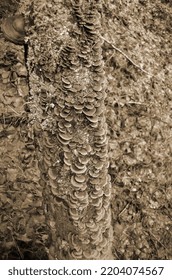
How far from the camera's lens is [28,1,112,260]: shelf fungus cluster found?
115 cm

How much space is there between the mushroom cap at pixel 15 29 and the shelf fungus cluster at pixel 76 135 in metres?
0.20

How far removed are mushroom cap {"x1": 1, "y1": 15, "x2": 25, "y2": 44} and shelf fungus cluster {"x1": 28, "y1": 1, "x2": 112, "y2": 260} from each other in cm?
20

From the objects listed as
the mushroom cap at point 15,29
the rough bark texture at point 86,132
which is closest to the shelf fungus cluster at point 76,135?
the rough bark texture at point 86,132

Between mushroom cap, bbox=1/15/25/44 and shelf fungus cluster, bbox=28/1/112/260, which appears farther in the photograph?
mushroom cap, bbox=1/15/25/44

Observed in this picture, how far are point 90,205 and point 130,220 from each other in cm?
81

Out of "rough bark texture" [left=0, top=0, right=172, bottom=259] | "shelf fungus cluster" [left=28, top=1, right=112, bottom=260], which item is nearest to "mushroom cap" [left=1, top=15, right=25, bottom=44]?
"rough bark texture" [left=0, top=0, right=172, bottom=259]

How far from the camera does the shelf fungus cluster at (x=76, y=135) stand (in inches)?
45.4

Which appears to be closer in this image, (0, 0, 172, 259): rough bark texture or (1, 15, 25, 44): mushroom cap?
(0, 0, 172, 259): rough bark texture

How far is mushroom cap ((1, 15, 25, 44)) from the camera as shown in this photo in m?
1.34

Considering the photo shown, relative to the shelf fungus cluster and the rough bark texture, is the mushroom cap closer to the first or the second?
the rough bark texture

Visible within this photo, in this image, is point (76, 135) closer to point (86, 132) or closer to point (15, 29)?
point (86, 132)

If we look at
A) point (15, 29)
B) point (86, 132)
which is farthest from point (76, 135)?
point (15, 29)

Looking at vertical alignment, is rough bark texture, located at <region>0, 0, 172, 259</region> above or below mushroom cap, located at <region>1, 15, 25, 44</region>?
below

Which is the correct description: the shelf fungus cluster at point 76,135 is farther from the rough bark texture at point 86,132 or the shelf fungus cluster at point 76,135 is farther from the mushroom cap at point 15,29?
the mushroom cap at point 15,29
